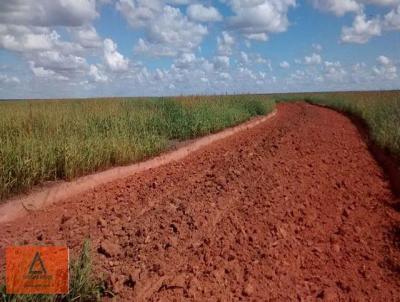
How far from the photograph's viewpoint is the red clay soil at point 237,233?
4.10m

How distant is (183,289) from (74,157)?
4.03 m

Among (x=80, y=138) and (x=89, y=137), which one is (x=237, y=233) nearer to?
(x=89, y=137)

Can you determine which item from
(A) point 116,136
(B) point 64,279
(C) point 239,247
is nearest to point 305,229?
(C) point 239,247

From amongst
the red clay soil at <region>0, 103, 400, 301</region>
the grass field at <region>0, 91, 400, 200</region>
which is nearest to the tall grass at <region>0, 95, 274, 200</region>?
the grass field at <region>0, 91, 400, 200</region>

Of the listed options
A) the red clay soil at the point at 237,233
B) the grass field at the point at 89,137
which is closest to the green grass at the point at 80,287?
the red clay soil at the point at 237,233

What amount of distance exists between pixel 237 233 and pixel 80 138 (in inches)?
196

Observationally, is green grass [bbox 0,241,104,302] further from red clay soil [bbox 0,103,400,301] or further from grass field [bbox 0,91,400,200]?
grass field [bbox 0,91,400,200]

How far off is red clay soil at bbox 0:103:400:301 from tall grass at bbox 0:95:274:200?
2.07ft

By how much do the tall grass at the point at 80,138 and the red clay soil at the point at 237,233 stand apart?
63cm

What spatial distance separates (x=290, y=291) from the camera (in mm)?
4098

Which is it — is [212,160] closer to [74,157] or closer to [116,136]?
[116,136]

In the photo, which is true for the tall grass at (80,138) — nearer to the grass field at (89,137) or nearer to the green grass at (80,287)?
the grass field at (89,137)

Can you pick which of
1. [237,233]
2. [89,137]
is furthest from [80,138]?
[237,233]

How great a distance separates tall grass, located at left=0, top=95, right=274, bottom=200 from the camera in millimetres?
6516
